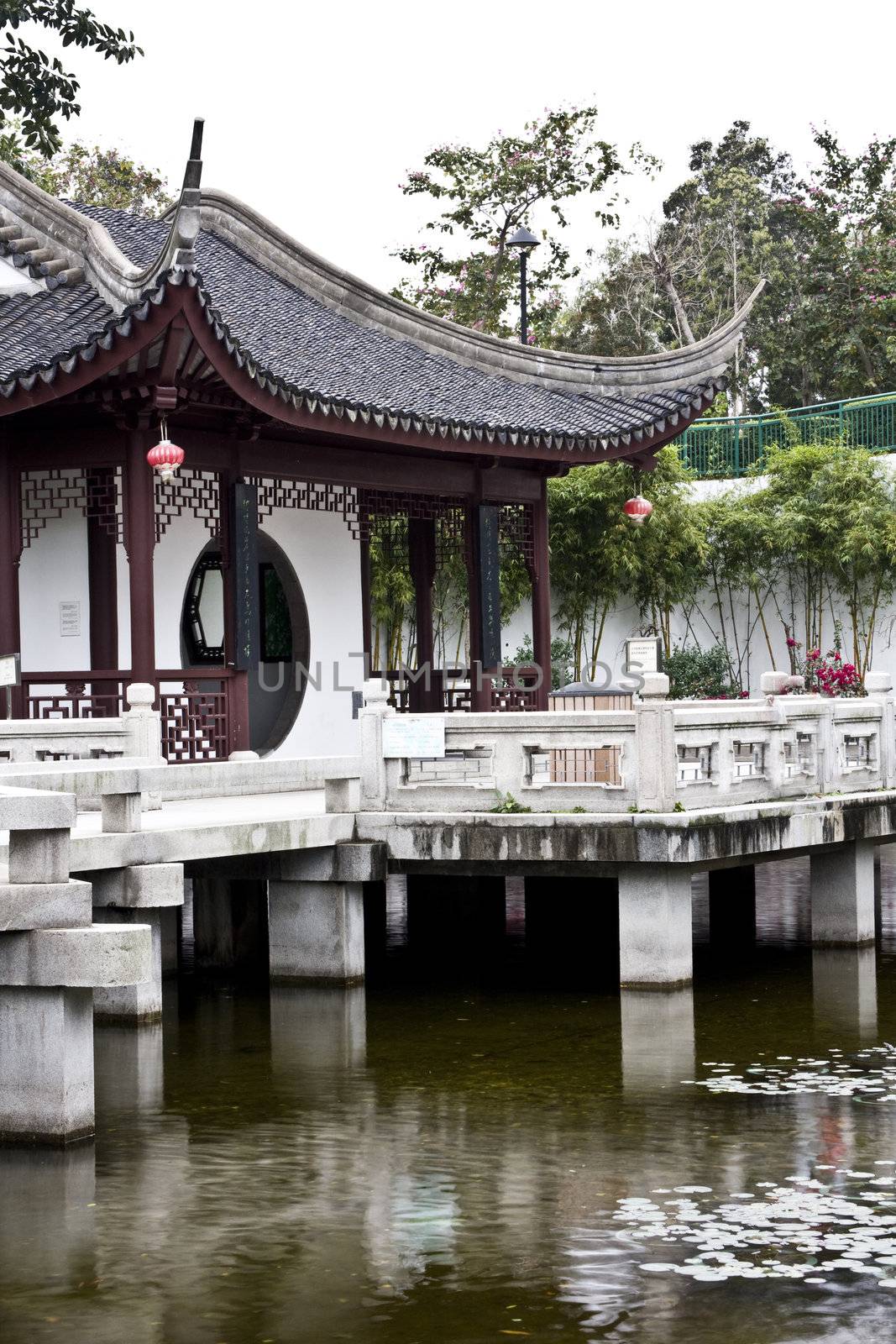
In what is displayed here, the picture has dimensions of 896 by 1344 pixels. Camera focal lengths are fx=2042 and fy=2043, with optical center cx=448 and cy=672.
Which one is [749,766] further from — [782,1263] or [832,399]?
[832,399]

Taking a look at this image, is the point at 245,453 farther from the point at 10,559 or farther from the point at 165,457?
the point at 10,559

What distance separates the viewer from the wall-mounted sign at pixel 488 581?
16.5m

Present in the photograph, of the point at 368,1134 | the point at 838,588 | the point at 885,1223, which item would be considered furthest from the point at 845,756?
the point at 838,588

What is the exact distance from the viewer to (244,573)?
13984mm

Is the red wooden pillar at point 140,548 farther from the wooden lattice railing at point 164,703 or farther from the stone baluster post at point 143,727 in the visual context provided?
the stone baluster post at point 143,727

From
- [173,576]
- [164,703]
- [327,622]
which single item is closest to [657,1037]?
[164,703]

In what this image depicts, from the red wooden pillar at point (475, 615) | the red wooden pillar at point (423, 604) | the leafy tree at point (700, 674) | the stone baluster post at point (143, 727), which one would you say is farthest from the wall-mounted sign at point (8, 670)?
the leafy tree at point (700, 674)

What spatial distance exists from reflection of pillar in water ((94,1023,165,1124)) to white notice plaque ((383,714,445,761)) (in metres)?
2.10

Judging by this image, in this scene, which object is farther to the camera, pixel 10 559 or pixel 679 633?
pixel 679 633

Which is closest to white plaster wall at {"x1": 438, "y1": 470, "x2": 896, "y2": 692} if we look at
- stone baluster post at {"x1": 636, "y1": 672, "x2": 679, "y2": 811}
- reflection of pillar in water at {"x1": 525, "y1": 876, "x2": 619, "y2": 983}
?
reflection of pillar in water at {"x1": 525, "y1": 876, "x2": 619, "y2": 983}

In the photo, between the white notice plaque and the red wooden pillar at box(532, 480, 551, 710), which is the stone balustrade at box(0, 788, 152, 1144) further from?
the red wooden pillar at box(532, 480, 551, 710)

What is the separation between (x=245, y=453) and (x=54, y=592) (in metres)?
1.66

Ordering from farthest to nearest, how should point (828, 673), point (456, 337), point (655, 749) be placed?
point (828, 673), point (456, 337), point (655, 749)

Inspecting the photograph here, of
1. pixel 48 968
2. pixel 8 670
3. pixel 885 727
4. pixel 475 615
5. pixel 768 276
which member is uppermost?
pixel 768 276
